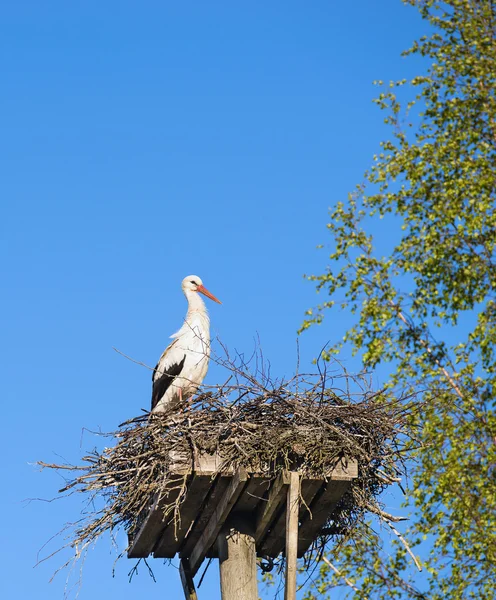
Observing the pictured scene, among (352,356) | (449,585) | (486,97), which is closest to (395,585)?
(449,585)

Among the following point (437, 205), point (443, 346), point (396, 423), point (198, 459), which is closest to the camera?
point (198, 459)

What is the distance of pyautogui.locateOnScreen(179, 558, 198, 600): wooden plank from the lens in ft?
26.5

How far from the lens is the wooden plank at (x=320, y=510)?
7414 mm

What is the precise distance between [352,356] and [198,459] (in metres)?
8.22

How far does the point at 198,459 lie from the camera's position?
23.7 ft

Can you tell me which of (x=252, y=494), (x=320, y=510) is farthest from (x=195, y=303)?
(x=252, y=494)

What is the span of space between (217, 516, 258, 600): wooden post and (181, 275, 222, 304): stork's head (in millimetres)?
4444

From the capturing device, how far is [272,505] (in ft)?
24.1

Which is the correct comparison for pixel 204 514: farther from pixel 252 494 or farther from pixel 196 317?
pixel 196 317

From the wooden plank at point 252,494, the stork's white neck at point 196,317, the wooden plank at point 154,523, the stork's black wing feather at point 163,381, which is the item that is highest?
A: the stork's white neck at point 196,317

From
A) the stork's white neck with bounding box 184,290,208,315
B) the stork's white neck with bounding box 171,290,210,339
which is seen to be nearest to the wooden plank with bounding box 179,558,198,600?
the stork's white neck with bounding box 171,290,210,339

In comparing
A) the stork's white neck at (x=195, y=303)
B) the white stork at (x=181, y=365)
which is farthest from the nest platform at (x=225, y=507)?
the stork's white neck at (x=195, y=303)

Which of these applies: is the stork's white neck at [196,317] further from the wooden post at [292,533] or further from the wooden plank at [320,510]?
the wooden post at [292,533]

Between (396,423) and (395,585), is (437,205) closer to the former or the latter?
(395,585)
